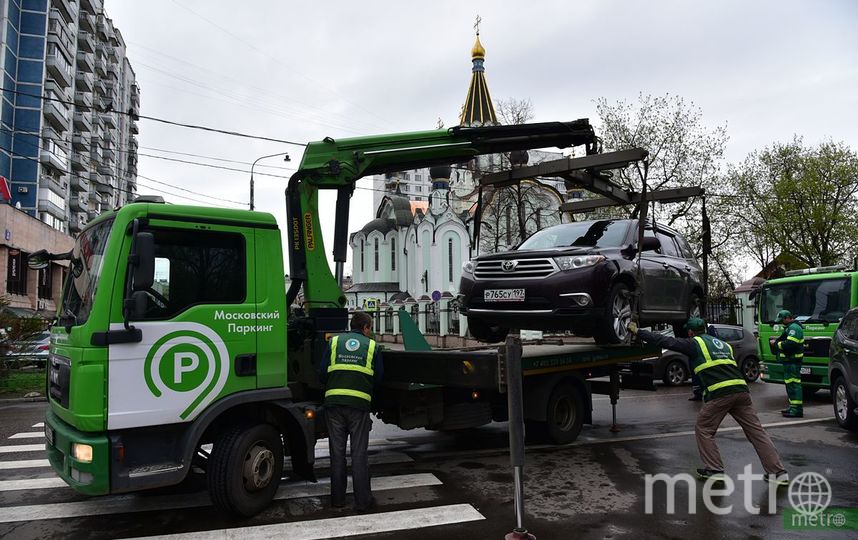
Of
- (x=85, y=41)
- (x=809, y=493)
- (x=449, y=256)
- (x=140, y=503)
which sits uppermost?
(x=85, y=41)

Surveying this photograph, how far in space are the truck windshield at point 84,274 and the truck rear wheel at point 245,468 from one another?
154 centimetres

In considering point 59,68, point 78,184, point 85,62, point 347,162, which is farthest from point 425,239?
point 347,162

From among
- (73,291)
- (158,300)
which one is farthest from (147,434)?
(73,291)

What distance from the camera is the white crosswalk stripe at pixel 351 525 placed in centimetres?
483

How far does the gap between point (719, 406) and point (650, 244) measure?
9.89 feet

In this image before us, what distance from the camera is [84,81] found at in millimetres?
55750

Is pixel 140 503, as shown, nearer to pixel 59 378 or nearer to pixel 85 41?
pixel 59 378

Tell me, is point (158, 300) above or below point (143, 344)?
above

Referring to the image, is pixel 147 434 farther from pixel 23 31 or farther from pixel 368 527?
pixel 23 31

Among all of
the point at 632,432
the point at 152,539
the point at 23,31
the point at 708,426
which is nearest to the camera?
the point at 152,539

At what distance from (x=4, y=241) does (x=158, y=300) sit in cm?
2997

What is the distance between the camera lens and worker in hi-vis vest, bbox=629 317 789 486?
6.41 metres

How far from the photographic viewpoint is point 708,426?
21.3 feet

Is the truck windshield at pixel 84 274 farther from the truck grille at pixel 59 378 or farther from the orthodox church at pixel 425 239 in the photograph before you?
the orthodox church at pixel 425 239
